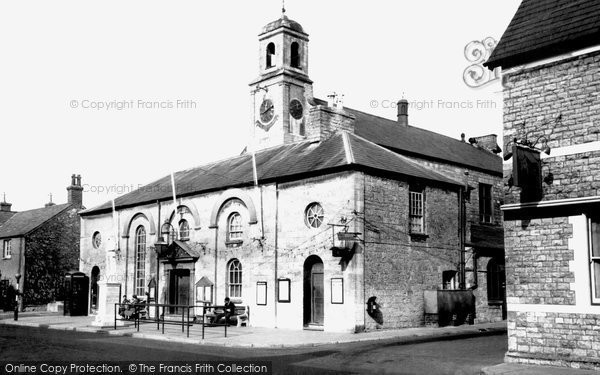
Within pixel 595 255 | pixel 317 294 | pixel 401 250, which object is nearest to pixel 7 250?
pixel 317 294

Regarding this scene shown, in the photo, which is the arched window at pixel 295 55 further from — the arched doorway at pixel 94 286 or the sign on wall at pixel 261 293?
the arched doorway at pixel 94 286

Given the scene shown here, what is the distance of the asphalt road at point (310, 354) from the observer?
12008 mm

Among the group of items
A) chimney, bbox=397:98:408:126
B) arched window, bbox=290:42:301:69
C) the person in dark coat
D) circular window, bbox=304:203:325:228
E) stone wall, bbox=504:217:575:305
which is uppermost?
arched window, bbox=290:42:301:69

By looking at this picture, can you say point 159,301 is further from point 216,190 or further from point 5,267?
point 5,267

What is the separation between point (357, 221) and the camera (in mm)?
20938

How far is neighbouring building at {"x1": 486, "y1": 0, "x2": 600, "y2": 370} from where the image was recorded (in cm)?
1132

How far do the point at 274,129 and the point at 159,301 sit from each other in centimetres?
993

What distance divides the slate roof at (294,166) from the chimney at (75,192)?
41.9 feet

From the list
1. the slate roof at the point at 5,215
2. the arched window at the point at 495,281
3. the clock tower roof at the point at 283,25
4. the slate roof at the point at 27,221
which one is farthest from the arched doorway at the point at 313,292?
the slate roof at the point at 5,215

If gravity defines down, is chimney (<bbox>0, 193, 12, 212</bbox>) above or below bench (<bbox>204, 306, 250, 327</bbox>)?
above

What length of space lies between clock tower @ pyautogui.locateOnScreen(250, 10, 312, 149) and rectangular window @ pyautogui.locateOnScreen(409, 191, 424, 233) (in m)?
8.55

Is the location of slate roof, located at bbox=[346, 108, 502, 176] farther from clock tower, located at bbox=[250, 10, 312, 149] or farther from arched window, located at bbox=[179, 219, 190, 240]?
arched window, located at bbox=[179, 219, 190, 240]

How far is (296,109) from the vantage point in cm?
3083

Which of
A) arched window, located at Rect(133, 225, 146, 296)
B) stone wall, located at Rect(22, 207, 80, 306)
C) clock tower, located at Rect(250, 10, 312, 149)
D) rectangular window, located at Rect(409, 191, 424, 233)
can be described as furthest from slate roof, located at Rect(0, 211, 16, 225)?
rectangular window, located at Rect(409, 191, 424, 233)
